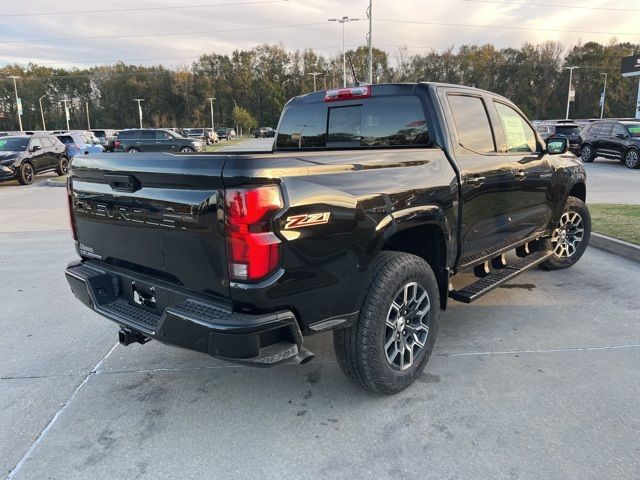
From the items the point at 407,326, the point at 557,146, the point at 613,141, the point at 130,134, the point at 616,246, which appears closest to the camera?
the point at 407,326

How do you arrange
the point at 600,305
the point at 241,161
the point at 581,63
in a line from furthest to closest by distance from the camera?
the point at 581,63 → the point at 600,305 → the point at 241,161

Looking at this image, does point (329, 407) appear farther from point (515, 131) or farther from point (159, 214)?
point (515, 131)

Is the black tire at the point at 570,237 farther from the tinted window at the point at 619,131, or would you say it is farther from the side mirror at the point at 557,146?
the tinted window at the point at 619,131

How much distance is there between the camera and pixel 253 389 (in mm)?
3316

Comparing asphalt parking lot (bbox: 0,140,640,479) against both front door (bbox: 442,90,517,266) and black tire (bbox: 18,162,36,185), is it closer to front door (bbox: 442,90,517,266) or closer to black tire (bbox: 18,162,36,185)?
front door (bbox: 442,90,517,266)

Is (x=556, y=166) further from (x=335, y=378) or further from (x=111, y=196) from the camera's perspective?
(x=111, y=196)

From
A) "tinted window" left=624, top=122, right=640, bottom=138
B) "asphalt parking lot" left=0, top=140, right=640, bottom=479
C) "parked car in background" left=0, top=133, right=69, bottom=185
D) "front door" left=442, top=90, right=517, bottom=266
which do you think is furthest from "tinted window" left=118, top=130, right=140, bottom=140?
"front door" left=442, top=90, right=517, bottom=266

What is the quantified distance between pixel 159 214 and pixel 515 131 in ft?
11.6

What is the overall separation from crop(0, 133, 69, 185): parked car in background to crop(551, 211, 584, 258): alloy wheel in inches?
652

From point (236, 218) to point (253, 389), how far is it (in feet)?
4.98

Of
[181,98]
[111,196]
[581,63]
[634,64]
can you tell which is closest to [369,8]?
[634,64]

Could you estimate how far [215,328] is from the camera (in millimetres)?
2354

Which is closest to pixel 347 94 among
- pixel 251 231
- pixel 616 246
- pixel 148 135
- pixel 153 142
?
pixel 251 231

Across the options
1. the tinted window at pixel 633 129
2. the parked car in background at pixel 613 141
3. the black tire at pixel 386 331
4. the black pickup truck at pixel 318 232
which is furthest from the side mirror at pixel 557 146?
the tinted window at pixel 633 129
